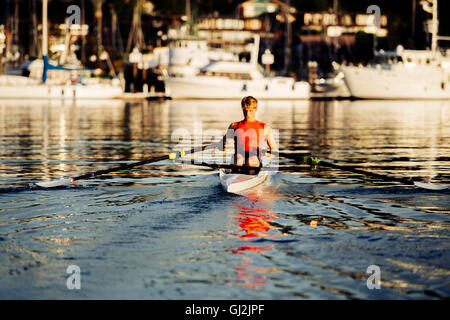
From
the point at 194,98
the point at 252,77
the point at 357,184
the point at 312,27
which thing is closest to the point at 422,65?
the point at 252,77

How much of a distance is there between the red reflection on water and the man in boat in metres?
0.80

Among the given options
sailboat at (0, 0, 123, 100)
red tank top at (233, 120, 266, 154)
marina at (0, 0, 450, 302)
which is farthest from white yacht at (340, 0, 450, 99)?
red tank top at (233, 120, 266, 154)

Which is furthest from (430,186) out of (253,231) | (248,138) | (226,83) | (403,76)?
(403,76)

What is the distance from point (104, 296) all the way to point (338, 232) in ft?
15.4

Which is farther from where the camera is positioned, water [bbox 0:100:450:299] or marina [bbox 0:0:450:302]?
marina [bbox 0:0:450:302]

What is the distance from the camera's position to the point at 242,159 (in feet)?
53.4

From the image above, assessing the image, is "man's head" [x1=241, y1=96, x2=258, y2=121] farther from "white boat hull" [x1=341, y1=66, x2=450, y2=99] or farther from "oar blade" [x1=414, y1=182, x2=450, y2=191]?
"white boat hull" [x1=341, y1=66, x2=450, y2=99]

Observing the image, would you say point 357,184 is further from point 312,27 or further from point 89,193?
point 312,27

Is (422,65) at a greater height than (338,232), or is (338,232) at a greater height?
(422,65)

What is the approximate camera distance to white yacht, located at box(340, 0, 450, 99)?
279 feet

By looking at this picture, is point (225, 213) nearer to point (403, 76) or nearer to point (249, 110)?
point (249, 110)

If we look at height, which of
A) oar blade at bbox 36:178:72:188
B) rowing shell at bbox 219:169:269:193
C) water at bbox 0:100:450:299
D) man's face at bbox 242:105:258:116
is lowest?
water at bbox 0:100:450:299

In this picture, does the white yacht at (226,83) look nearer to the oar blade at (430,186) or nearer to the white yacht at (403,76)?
the white yacht at (403,76)

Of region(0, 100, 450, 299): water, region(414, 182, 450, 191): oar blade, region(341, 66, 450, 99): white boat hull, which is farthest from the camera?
region(341, 66, 450, 99): white boat hull
